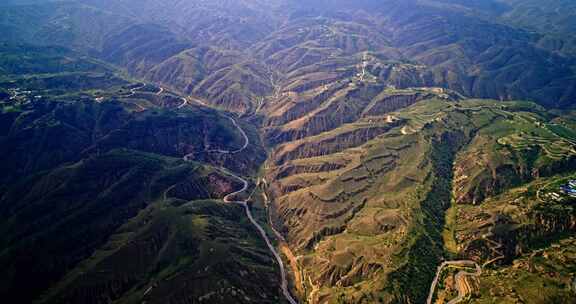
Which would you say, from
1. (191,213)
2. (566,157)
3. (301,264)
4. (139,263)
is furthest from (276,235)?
(566,157)

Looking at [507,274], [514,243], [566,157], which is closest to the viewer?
[507,274]

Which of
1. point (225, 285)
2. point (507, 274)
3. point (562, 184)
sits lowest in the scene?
point (225, 285)

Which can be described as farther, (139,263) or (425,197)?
(425,197)

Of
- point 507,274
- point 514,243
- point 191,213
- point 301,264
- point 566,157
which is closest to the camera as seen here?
point 507,274

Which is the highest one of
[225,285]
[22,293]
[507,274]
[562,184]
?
[562,184]

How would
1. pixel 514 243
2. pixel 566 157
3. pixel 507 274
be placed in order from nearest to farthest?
pixel 507 274 < pixel 514 243 < pixel 566 157

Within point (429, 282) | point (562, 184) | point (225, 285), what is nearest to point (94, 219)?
point (225, 285)

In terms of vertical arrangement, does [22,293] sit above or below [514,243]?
below

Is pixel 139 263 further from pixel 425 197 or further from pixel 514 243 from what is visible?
pixel 514 243

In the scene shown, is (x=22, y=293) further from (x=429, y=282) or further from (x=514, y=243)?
(x=514, y=243)
